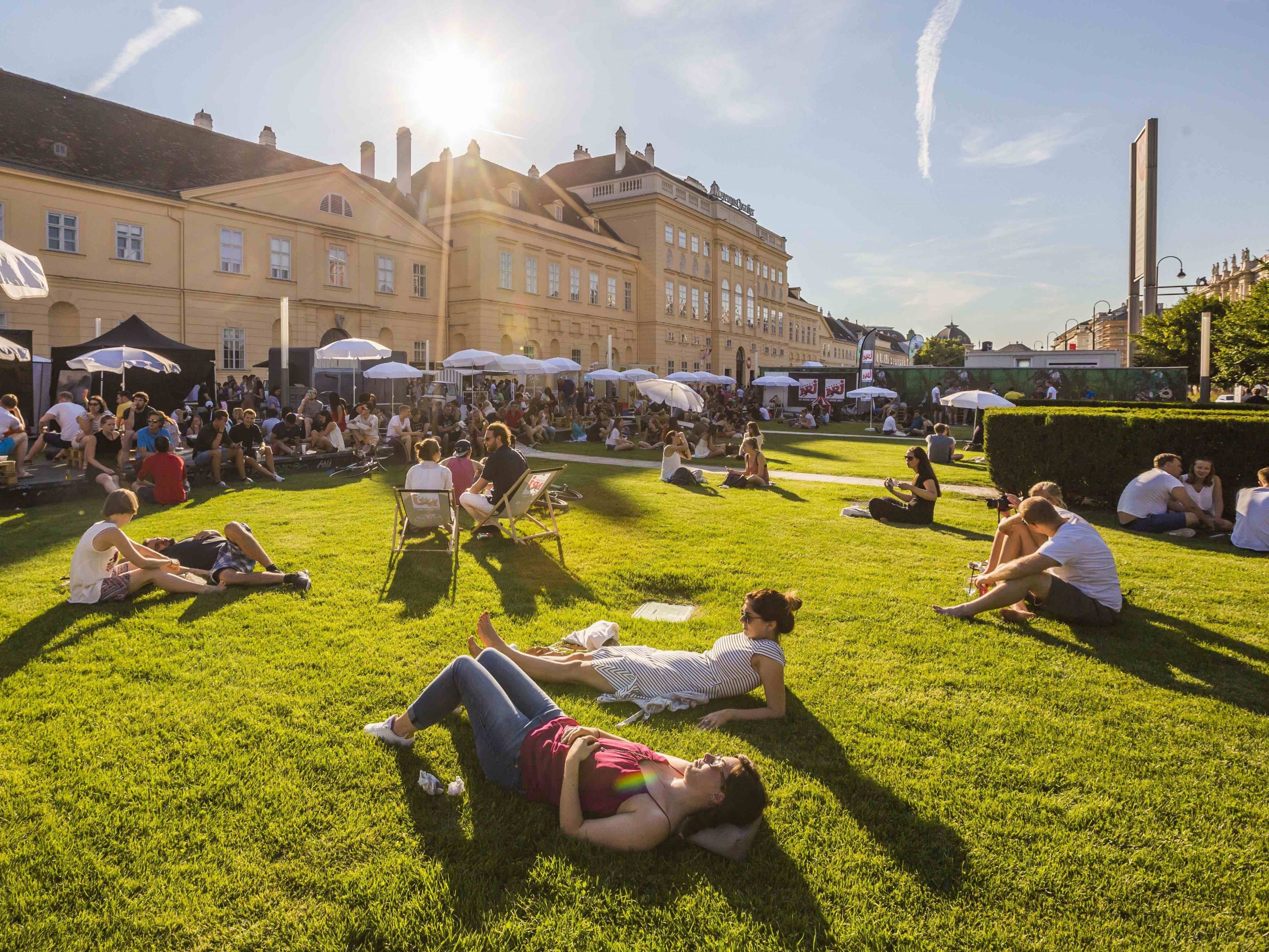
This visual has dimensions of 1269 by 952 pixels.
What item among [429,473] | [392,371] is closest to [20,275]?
[429,473]

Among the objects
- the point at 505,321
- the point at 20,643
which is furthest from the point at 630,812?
the point at 505,321

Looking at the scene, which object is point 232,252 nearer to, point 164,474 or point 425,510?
point 164,474

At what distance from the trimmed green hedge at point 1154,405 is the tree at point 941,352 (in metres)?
97.8

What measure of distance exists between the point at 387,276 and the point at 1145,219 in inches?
1229

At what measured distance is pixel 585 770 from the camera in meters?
3.18

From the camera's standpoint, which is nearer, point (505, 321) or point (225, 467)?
point (225, 467)

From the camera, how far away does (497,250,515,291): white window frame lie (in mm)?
39938

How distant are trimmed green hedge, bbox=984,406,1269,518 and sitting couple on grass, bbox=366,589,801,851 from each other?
31.3ft

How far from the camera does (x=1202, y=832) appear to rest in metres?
3.24

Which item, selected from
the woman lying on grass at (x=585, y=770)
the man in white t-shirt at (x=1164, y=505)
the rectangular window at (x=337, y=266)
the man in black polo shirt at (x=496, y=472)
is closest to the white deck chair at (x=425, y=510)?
the man in black polo shirt at (x=496, y=472)

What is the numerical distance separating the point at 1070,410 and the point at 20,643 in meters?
14.0

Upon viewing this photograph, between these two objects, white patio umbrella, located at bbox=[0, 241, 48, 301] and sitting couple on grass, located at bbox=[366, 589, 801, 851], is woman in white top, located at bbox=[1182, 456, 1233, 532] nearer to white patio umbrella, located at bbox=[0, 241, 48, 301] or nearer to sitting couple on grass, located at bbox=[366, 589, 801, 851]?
sitting couple on grass, located at bbox=[366, 589, 801, 851]

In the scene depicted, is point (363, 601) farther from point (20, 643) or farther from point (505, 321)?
point (505, 321)

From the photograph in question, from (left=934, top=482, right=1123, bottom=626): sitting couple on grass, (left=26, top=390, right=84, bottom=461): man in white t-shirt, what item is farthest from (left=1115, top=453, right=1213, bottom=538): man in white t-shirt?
(left=26, top=390, right=84, bottom=461): man in white t-shirt
